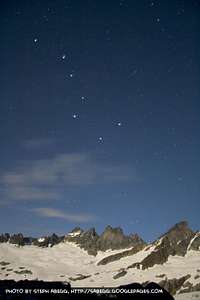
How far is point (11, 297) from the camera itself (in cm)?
4400

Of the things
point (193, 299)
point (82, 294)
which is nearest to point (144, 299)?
point (82, 294)

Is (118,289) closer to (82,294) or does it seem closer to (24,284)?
(82,294)

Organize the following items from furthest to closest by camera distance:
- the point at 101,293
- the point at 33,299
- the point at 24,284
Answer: the point at 24,284 → the point at 101,293 → the point at 33,299

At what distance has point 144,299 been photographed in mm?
44781

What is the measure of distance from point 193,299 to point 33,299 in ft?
327

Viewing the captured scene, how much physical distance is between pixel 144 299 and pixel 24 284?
12304 millimetres

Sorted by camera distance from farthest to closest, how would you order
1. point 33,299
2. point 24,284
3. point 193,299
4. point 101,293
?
point 193,299 → point 24,284 → point 101,293 → point 33,299

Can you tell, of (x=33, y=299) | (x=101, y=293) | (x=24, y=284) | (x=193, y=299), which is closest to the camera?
(x=33, y=299)

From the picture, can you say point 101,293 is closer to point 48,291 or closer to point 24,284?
point 48,291

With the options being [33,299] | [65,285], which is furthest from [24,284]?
[33,299]

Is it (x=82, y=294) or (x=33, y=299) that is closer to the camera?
(x=33, y=299)

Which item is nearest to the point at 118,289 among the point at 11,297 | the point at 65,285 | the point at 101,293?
the point at 101,293

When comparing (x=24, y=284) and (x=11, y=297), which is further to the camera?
(x=24, y=284)

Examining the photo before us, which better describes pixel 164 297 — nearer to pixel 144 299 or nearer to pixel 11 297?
pixel 144 299
